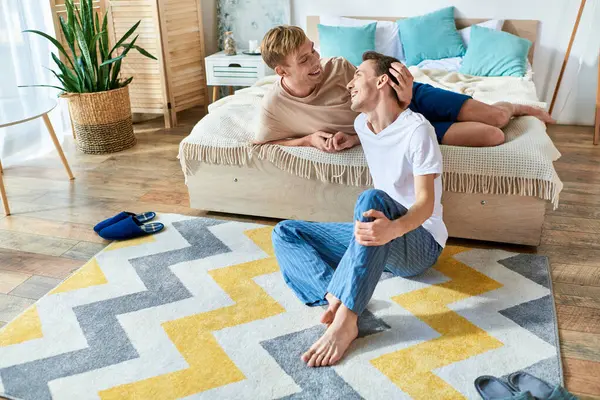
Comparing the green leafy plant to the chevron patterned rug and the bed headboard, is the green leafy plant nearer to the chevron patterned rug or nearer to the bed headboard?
the chevron patterned rug

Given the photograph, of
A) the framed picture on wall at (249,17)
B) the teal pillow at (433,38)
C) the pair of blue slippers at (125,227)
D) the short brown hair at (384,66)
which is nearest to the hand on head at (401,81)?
the short brown hair at (384,66)

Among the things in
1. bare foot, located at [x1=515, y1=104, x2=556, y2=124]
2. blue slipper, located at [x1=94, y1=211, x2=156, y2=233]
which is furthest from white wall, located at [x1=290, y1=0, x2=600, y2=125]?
blue slipper, located at [x1=94, y1=211, x2=156, y2=233]

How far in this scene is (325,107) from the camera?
2322 mm

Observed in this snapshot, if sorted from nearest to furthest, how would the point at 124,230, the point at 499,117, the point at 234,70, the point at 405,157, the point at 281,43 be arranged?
the point at 405,157 → the point at 281,43 → the point at 499,117 → the point at 124,230 → the point at 234,70

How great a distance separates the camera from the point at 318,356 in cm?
169

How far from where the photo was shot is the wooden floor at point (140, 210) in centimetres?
193

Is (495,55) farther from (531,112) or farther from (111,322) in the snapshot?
(111,322)

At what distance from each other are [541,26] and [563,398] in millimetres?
2954

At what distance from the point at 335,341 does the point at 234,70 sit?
2.79 meters

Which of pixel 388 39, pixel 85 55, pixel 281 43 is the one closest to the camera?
pixel 281 43

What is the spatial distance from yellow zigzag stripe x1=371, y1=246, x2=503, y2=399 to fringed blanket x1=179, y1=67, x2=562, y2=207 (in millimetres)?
353

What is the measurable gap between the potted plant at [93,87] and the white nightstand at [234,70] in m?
0.66

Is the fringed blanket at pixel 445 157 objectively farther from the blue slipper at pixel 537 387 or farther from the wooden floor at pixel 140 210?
the blue slipper at pixel 537 387

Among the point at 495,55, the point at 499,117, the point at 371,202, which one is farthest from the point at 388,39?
the point at 371,202
